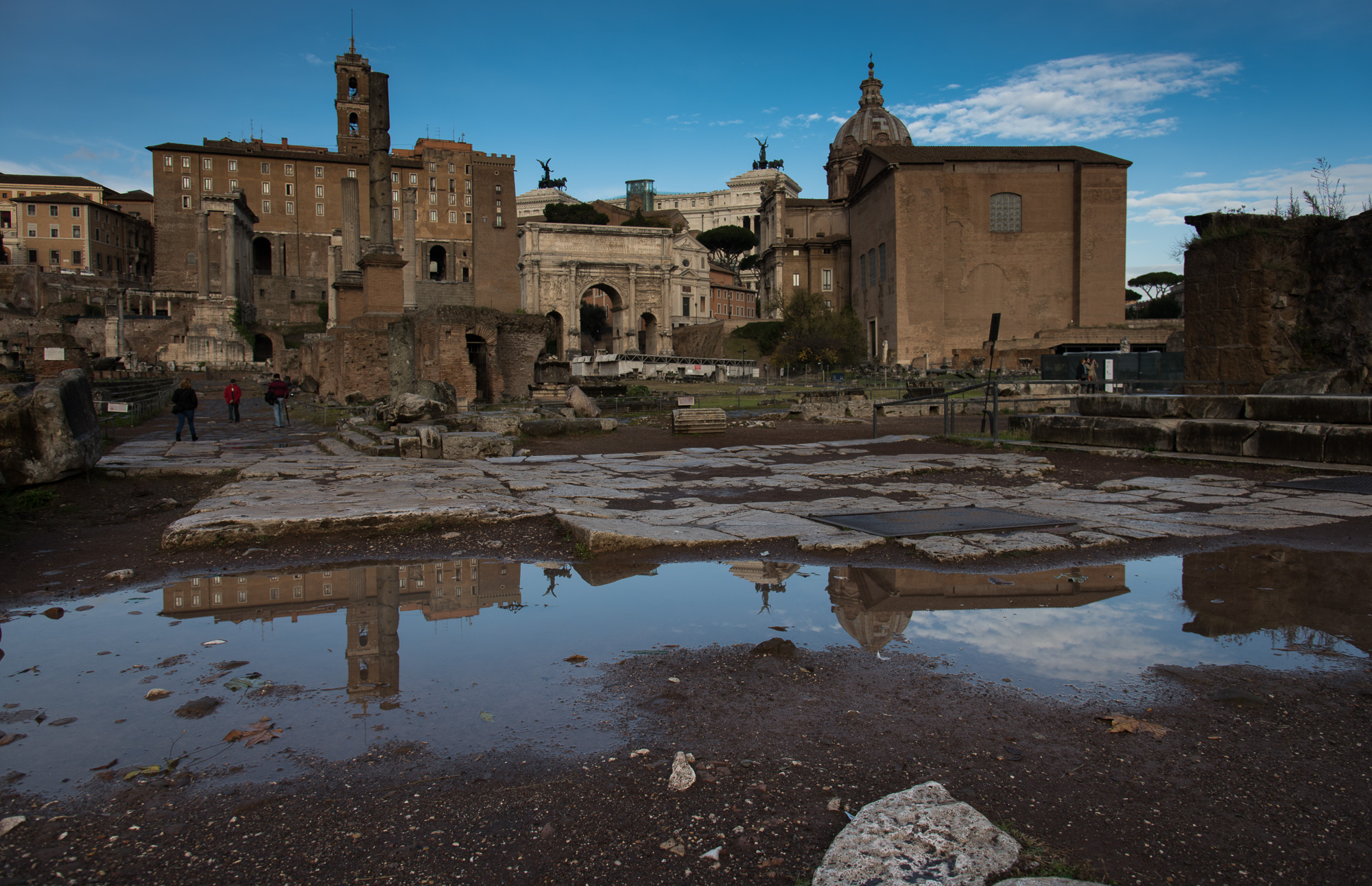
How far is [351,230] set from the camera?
81.3 ft

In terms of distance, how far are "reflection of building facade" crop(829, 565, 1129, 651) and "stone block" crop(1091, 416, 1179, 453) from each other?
5.36 metres

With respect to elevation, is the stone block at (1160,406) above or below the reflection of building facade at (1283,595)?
above

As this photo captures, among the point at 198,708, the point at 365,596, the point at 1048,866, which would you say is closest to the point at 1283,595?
the point at 1048,866

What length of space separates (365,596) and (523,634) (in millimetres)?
1054

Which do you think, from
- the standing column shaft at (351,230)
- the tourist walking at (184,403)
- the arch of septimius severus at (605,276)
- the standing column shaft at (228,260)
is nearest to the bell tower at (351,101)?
the standing column shaft at (228,260)

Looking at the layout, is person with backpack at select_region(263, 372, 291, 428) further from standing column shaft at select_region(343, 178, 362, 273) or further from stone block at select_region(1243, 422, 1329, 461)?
stone block at select_region(1243, 422, 1329, 461)

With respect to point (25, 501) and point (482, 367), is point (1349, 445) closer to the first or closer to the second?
point (25, 501)

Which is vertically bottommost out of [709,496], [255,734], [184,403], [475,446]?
[255,734]

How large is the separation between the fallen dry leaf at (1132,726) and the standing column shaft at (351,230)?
24.8 meters

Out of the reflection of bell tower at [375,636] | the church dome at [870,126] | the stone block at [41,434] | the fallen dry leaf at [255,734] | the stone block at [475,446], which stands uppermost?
the church dome at [870,126]

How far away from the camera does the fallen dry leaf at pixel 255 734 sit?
2303 mm

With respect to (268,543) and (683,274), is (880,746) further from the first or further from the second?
(683,274)

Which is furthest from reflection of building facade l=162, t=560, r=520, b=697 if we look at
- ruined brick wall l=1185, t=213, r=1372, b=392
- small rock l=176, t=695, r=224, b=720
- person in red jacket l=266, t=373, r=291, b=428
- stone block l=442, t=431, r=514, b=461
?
person in red jacket l=266, t=373, r=291, b=428

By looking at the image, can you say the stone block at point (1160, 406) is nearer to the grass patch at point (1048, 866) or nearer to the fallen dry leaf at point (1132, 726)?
the fallen dry leaf at point (1132, 726)
